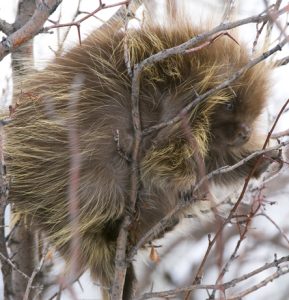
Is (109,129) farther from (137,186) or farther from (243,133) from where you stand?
(243,133)

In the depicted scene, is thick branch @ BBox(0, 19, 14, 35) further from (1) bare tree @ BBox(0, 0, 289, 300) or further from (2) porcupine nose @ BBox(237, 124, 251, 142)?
(2) porcupine nose @ BBox(237, 124, 251, 142)

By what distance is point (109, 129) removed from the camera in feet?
5.98

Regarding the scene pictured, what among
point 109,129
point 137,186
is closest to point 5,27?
point 109,129

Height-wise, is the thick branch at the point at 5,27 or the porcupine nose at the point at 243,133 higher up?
the thick branch at the point at 5,27

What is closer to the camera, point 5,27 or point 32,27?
point 32,27

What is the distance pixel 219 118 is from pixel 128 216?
43 centimetres

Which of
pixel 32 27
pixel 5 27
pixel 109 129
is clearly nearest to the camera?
pixel 32 27

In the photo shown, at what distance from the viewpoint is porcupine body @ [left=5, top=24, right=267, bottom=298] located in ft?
5.91

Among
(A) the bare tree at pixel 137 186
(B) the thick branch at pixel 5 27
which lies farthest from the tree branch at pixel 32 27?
(B) the thick branch at pixel 5 27

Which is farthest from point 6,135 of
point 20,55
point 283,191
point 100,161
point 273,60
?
point 283,191

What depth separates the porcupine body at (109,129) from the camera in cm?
180

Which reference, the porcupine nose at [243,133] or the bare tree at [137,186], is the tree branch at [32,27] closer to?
the bare tree at [137,186]

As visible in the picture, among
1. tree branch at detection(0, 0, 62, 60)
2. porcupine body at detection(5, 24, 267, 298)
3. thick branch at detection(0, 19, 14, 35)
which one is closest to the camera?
tree branch at detection(0, 0, 62, 60)

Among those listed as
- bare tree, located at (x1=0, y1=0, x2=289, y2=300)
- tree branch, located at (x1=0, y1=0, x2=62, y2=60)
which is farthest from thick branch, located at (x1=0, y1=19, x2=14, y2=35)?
tree branch, located at (x1=0, y1=0, x2=62, y2=60)
